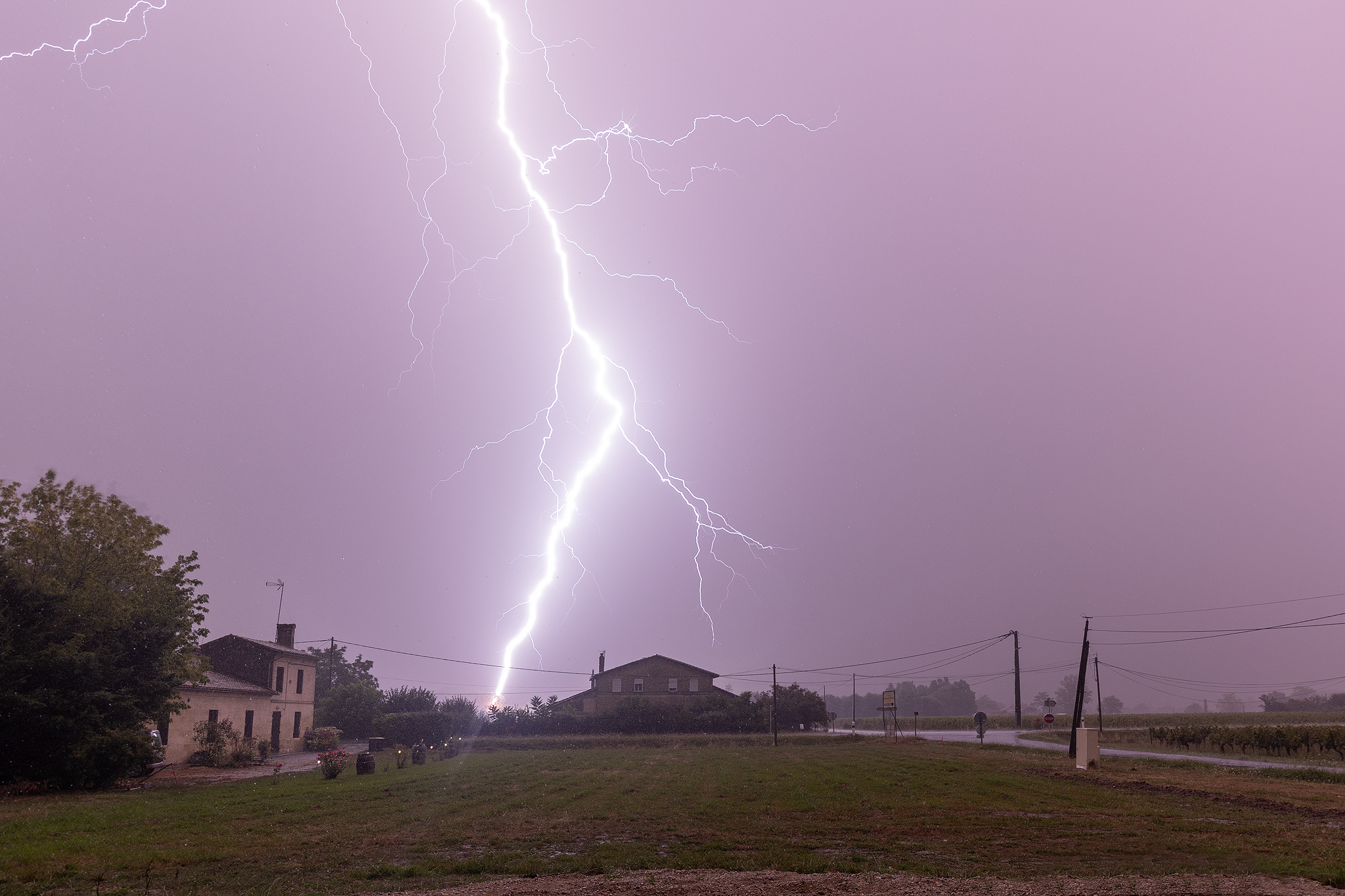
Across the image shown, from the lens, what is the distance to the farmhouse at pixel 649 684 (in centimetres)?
7175

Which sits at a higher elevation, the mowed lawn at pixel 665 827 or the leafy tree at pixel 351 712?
the mowed lawn at pixel 665 827

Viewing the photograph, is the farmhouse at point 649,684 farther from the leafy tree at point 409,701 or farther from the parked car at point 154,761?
the parked car at point 154,761

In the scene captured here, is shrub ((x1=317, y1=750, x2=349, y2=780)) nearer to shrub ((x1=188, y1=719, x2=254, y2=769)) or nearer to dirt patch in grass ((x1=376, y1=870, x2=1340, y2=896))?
shrub ((x1=188, y1=719, x2=254, y2=769))

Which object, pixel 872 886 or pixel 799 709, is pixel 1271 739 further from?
pixel 872 886

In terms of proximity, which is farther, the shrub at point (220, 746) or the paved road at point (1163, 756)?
the shrub at point (220, 746)

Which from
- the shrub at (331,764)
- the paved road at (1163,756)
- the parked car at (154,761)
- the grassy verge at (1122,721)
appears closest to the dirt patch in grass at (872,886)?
the shrub at (331,764)

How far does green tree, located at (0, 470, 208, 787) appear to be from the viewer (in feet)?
77.3

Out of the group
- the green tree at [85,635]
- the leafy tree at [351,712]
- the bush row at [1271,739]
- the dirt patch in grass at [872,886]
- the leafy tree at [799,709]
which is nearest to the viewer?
the dirt patch in grass at [872,886]

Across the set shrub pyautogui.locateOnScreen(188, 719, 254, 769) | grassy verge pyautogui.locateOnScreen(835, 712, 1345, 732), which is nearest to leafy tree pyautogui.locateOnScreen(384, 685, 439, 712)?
shrub pyautogui.locateOnScreen(188, 719, 254, 769)

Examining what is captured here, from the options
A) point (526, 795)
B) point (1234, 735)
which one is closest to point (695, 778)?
point (526, 795)

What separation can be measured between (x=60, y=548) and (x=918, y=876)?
2802 cm

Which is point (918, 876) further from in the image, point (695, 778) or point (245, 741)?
point (245, 741)

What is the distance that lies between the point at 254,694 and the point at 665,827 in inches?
1392

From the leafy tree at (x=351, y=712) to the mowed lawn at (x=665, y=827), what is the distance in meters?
34.3
